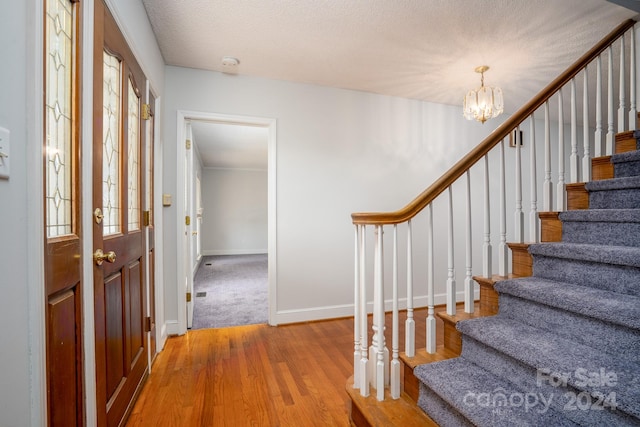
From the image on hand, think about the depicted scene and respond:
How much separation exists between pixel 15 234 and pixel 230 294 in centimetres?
334

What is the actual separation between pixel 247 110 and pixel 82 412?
94.2 inches

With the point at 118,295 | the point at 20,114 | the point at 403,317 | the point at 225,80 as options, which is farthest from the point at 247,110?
the point at 403,317

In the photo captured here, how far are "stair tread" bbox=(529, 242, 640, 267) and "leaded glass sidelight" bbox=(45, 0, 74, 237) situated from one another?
7.14 ft

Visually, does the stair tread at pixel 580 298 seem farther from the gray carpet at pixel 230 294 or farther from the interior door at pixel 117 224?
the gray carpet at pixel 230 294

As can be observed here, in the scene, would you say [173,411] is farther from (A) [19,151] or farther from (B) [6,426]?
(A) [19,151]

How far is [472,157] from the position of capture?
156 centimetres

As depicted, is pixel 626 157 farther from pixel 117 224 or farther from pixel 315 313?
pixel 117 224

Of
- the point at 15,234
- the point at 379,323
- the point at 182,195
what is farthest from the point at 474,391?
the point at 182,195

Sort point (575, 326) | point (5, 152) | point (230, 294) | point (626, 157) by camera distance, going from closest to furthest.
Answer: point (5, 152) → point (575, 326) → point (626, 157) → point (230, 294)

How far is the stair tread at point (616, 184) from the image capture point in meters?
Result: 1.51

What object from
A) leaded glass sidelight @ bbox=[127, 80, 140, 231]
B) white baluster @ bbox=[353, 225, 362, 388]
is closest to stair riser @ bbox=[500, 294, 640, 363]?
white baluster @ bbox=[353, 225, 362, 388]

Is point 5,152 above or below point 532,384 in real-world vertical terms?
above

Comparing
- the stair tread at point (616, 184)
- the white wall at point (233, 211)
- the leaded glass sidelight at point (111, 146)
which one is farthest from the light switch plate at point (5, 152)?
the white wall at point (233, 211)

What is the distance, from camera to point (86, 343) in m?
1.05
